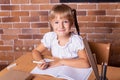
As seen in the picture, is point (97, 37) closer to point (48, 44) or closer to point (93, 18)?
point (93, 18)

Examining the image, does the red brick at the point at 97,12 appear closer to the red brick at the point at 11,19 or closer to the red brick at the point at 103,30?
the red brick at the point at 103,30

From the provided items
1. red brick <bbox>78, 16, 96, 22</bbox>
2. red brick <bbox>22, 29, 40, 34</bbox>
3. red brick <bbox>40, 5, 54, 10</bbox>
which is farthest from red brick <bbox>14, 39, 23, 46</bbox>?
red brick <bbox>78, 16, 96, 22</bbox>

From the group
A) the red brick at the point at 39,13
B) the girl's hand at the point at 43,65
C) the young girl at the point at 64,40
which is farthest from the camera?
the red brick at the point at 39,13

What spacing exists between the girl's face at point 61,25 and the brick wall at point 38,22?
102cm

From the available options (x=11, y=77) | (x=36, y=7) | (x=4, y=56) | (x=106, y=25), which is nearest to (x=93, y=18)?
(x=106, y=25)

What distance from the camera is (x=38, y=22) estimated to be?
2.70m

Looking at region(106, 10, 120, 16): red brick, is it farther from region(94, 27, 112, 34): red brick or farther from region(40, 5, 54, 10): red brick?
region(40, 5, 54, 10): red brick

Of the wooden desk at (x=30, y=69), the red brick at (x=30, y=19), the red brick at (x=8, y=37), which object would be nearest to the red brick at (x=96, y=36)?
the red brick at (x=30, y=19)

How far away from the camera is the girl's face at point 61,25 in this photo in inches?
62.8

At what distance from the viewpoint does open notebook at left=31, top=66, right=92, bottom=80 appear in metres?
1.22

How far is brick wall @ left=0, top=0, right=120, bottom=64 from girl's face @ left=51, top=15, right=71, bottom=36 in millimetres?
1022

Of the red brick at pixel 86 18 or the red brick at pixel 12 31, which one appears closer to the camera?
the red brick at pixel 86 18

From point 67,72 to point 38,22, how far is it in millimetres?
1506

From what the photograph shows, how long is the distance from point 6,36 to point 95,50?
1.40 metres
